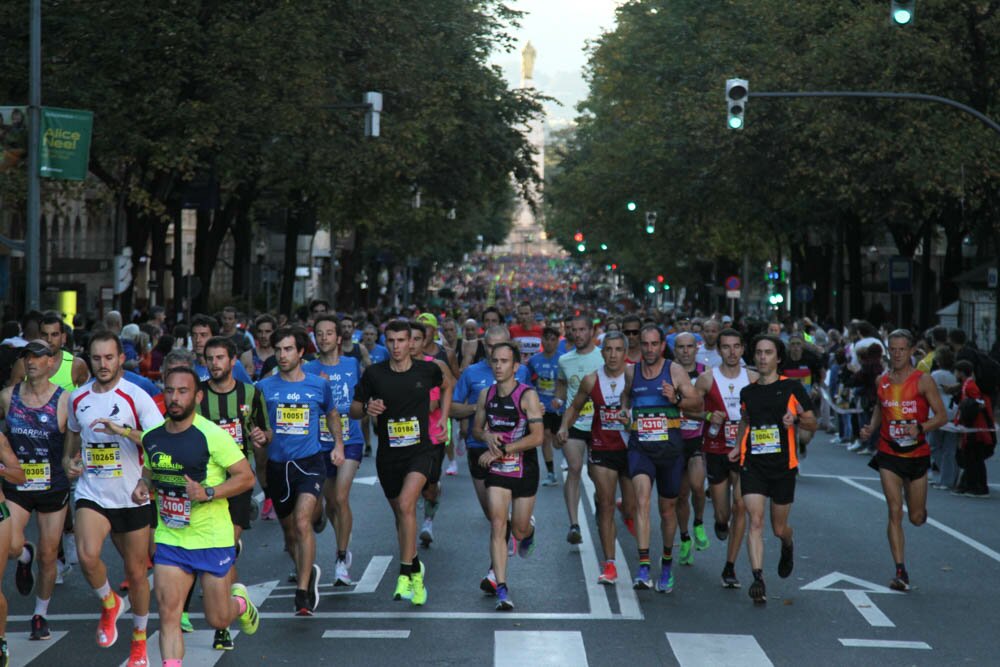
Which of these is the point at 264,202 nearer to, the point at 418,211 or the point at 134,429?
the point at 418,211

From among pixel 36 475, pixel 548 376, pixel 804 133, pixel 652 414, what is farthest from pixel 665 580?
pixel 804 133

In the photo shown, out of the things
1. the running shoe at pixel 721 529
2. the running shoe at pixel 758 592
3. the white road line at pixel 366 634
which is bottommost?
the white road line at pixel 366 634

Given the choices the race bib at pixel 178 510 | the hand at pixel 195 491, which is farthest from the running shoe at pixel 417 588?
the hand at pixel 195 491

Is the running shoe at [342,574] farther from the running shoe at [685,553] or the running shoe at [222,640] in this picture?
the running shoe at [685,553]

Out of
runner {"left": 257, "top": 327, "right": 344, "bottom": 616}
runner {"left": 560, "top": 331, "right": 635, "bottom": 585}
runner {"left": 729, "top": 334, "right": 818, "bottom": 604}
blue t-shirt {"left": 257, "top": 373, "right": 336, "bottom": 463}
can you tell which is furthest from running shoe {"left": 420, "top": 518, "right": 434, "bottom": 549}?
runner {"left": 729, "top": 334, "right": 818, "bottom": 604}

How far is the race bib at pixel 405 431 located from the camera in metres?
11.7

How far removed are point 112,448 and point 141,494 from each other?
624 millimetres

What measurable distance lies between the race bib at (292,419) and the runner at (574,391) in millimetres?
3635

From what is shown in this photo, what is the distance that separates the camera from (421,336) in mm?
12219

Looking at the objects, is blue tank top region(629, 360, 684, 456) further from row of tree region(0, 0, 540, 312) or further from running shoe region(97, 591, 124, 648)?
row of tree region(0, 0, 540, 312)

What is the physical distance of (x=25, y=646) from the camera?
10.0 m

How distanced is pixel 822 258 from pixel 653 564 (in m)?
40.6

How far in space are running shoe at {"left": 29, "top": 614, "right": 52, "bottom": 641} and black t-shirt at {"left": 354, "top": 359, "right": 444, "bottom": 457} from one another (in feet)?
8.35

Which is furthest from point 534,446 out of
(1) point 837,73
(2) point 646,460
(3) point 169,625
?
(1) point 837,73
